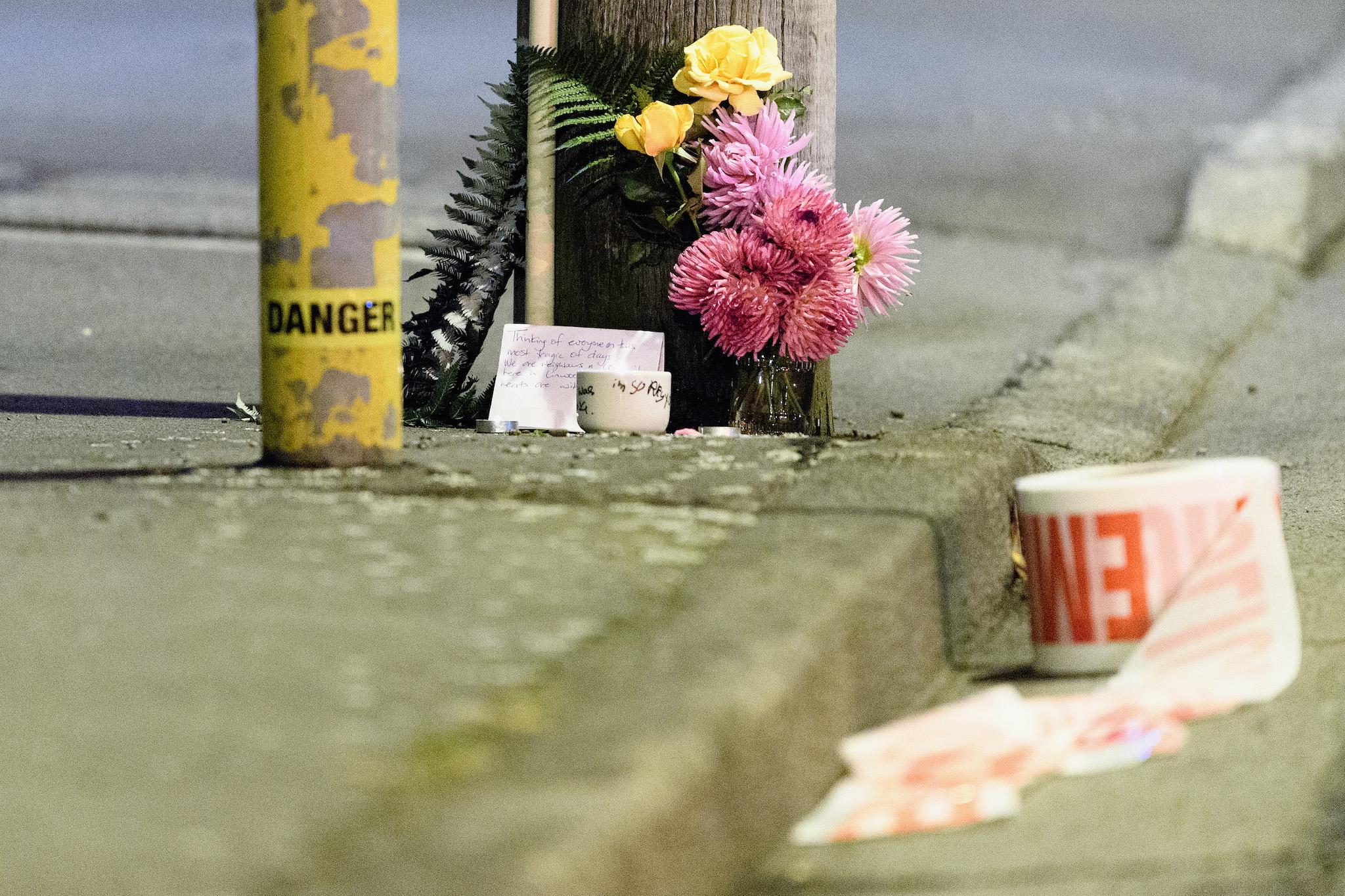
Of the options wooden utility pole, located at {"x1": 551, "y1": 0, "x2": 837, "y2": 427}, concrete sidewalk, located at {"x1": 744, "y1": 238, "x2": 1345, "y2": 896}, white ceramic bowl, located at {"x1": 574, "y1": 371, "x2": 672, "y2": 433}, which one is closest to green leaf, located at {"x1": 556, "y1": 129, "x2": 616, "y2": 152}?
wooden utility pole, located at {"x1": 551, "y1": 0, "x2": 837, "y2": 427}

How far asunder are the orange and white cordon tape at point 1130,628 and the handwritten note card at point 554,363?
107 centimetres

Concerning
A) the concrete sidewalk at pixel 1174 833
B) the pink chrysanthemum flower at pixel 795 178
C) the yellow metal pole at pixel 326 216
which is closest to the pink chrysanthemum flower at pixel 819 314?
the pink chrysanthemum flower at pixel 795 178

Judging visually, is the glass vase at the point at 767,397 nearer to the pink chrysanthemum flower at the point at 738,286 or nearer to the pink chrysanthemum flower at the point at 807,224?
the pink chrysanthemum flower at the point at 738,286

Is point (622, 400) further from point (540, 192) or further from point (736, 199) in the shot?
point (540, 192)

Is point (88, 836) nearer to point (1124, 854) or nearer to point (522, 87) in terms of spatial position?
point (1124, 854)

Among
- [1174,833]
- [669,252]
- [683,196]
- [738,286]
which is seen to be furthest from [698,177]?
[1174,833]

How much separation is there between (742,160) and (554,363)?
1.58ft

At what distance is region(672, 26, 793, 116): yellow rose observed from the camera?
274 cm

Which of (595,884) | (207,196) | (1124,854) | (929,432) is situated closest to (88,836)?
(595,884)

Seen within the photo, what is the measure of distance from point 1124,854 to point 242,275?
5105 millimetres

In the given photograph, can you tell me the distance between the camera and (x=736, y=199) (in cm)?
273

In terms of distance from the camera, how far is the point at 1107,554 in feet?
5.70

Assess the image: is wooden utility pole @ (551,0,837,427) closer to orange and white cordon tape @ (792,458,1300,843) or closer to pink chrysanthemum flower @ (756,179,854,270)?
pink chrysanthemum flower @ (756,179,854,270)

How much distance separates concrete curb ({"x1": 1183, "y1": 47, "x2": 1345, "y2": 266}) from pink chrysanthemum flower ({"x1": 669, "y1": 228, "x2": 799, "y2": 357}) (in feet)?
14.0
